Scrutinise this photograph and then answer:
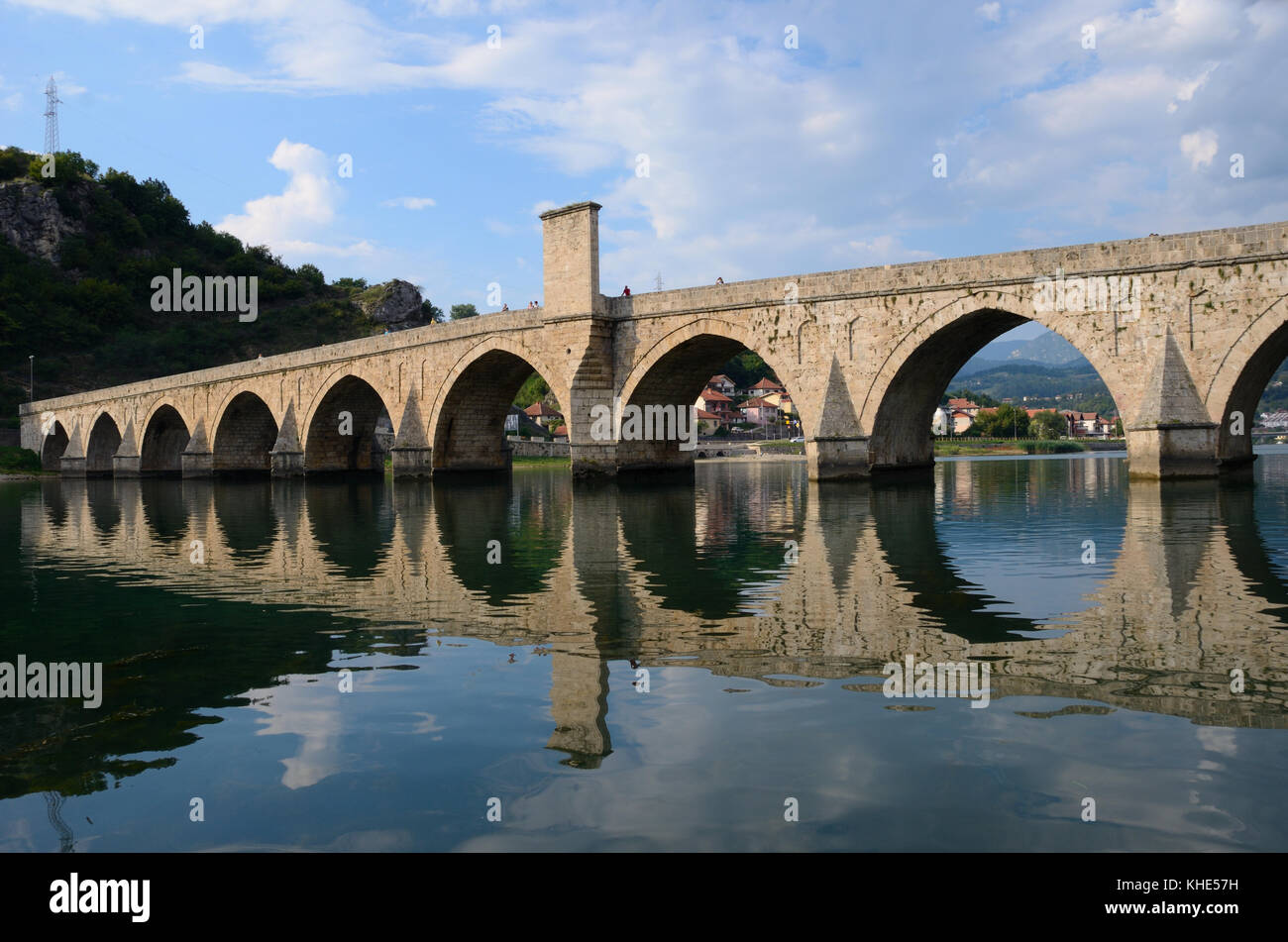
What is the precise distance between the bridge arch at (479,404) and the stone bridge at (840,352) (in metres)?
0.08

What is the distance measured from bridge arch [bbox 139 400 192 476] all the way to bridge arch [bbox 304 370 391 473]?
11268 mm

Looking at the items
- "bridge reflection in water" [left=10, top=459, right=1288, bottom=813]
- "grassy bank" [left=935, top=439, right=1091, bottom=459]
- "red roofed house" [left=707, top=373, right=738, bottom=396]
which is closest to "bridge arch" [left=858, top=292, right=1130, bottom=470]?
"bridge reflection in water" [left=10, top=459, right=1288, bottom=813]

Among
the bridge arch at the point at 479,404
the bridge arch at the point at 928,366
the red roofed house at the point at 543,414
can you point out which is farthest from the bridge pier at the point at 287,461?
the red roofed house at the point at 543,414

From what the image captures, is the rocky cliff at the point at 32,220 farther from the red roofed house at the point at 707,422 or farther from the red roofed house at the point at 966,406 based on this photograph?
the red roofed house at the point at 966,406

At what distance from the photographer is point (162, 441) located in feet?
165

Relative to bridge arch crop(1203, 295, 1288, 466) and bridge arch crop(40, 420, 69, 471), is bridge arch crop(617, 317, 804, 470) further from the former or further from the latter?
bridge arch crop(40, 420, 69, 471)

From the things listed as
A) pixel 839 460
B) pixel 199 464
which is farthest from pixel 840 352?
pixel 199 464

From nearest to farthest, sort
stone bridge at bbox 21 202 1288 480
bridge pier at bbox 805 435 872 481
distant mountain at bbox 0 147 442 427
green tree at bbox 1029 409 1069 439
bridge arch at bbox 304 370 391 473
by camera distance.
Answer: stone bridge at bbox 21 202 1288 480 → bridge pier at bbox 805 435 872 481 → bridge arch at bbox 304 370 391 473 → distant mountain at bbox 0 147 442 427 → green tree at bbox 1029 409 1069 439

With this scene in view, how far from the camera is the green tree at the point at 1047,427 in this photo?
9320 cm

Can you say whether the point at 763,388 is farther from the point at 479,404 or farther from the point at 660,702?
the point at 660,702

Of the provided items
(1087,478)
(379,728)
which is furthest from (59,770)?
(1087,478)

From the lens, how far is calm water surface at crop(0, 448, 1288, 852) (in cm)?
347

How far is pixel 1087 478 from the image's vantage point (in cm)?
2769
